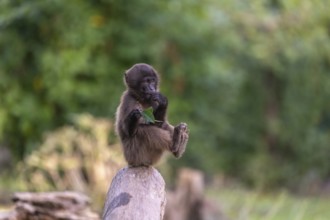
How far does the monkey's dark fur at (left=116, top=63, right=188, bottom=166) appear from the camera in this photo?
19.0 feet

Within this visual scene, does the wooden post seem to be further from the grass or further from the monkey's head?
the grass

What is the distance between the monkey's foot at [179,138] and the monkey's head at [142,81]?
10.9 inches

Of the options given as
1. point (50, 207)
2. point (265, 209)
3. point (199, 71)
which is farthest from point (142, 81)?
point (199, 71)

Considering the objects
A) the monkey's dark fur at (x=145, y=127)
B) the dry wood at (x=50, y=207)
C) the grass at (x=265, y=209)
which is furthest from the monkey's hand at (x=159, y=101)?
the grass at (x=265, y=209)

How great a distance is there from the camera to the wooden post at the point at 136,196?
206 inches

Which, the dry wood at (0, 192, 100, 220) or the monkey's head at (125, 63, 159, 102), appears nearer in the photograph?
the monkey's head at (125, 63, 159, 102)

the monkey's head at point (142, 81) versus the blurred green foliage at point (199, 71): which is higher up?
the blurred green foliage at point (199, 71)

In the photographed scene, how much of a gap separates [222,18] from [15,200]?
42.5 feet

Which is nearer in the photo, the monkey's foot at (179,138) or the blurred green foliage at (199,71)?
the monkey's foot at (179,138)

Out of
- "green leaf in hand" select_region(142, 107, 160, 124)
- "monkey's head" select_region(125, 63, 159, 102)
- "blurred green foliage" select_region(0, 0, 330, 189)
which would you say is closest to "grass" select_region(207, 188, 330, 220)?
"blurred green foliage" select_region(0, 0, 330, 189)

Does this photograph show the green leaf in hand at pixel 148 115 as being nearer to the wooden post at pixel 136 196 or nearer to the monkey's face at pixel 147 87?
the monkey's face at pixel 147 87

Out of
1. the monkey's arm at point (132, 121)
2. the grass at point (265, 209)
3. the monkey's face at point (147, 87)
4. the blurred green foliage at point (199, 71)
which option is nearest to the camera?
the monkey's arm at point (132, 121)

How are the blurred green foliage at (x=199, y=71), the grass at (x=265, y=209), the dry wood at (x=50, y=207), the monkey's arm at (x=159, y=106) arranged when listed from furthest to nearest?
the blurred green foliage at (x=199, y=71) → the grass at (x=265, y=209) → the dry wood at (x=50, y=207) → the monkey's arm at (x=159, y=106)

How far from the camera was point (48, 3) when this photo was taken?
16562mm
